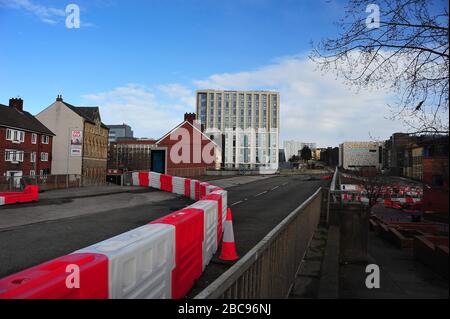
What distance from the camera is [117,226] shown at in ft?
35.8

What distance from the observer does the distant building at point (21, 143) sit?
135 ft

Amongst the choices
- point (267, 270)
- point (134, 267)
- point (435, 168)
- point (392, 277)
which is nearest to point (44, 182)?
point (392, 277)

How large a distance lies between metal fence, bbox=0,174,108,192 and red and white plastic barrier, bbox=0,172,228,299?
60.4 ft

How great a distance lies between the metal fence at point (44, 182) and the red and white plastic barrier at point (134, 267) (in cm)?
1842

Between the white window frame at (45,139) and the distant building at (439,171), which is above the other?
the white window frame at (45,139)

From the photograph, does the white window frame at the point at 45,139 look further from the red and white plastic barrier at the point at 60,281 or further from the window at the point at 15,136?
the red and white plastic barrier at the point at 60,281

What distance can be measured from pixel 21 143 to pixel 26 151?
117 centimetres

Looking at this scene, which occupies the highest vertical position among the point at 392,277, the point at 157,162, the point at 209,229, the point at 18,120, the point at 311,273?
the point at 18,120

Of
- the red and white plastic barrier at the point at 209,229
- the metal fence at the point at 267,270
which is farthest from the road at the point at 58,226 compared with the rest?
the metal fence at the point at 267,270

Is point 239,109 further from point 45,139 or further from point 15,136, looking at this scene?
point 15,136

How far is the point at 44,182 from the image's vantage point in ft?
82.1

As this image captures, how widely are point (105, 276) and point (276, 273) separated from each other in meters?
2.11
